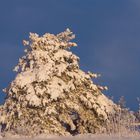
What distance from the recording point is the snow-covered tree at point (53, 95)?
18422mm

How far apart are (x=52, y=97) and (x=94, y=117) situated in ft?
8.01

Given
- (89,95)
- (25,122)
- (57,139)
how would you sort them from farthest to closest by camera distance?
(89,95)
(25,122)
(57,139)

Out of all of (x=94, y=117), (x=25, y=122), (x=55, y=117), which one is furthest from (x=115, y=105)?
(x=25, y=122)

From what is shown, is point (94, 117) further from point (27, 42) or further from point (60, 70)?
point (27, 42)

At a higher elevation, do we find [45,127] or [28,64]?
[28,64]

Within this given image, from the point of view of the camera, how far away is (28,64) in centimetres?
1998

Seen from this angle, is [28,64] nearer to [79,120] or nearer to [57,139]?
[79,120]

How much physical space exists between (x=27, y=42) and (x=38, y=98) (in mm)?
2787

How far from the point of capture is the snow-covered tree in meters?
18.4

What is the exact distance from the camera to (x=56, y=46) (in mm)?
19797

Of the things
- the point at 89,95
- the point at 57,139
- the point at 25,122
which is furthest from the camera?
the point at 89,95

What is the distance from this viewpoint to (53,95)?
18297 mm

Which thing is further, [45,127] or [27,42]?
[27,42]

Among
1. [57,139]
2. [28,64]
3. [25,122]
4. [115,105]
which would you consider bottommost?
[57,139]
